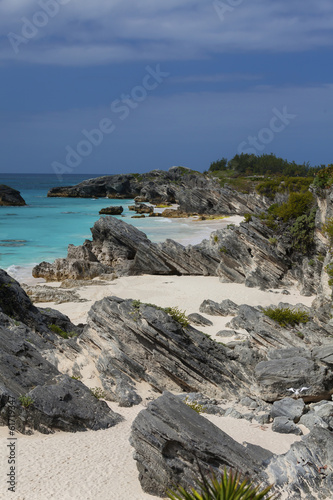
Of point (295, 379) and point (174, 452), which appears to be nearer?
point (174, 452)

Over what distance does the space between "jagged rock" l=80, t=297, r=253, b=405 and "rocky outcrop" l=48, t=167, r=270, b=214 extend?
65060 millimetres

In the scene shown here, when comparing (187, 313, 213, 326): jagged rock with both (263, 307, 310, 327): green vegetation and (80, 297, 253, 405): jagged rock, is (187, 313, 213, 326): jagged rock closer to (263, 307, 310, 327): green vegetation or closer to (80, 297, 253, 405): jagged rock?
(263, 307, 310, 327): green vegetation

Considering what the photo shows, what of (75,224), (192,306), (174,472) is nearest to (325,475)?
(174,472)

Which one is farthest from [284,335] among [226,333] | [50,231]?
[50,231]

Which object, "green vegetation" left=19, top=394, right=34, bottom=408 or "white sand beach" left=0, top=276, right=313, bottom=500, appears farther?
"green vegetation" left=19, top=394, right=34, bottom=408

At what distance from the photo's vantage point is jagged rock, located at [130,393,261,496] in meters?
8.86

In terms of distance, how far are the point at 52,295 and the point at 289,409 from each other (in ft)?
64.1

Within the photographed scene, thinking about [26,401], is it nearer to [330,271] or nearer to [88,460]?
[88,460]

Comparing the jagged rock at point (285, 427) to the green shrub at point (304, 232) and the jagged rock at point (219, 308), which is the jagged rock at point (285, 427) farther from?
the green shrub at point (304, 232)

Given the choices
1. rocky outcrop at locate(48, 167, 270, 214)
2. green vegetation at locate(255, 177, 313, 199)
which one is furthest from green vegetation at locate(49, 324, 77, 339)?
rocky outcrop at locate(48, 167, 270, 214)

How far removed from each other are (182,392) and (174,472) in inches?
257

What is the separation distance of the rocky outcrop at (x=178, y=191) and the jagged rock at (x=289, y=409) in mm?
67432

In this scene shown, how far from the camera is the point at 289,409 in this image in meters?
13.0

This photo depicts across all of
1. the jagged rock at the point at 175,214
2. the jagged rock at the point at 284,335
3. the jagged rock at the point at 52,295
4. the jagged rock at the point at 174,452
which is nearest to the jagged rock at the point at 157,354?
the jagged rock at the point at 284,335
